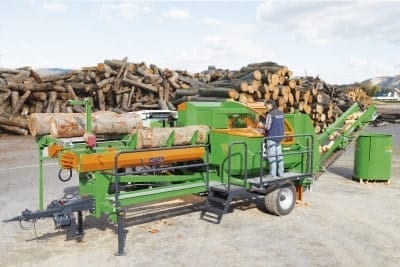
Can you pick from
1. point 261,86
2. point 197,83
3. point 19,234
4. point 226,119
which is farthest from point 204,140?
point 197,83

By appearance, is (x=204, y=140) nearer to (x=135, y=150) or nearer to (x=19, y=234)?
(x=135, y=150)

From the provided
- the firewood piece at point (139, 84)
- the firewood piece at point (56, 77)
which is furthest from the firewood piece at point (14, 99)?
the firewood piece at point (139, 84)

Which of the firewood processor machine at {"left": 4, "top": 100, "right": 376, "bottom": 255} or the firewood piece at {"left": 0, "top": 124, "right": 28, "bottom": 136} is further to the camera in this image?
the firewood piece at {"left": 0, "top": 124, "right": 28, "bottom": 136}

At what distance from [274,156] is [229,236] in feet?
6.04

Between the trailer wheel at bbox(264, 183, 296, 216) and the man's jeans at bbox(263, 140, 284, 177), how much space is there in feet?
1.03

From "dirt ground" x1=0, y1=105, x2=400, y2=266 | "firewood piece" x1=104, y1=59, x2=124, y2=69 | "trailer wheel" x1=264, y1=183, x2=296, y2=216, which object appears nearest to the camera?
"dirt ground" x1=0, y1=105, x2=400, y2=266

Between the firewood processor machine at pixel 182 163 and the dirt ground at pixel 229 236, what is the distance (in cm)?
32

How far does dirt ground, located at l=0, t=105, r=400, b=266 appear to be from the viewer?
6.02 metres

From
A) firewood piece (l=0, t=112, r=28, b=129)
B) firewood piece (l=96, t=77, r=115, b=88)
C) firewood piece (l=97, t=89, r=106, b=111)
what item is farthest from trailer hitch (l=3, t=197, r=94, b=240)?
firewood piece (l=96, t=77, r=115, b=88)

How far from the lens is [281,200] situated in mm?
8312

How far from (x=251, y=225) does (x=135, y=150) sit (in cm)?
244

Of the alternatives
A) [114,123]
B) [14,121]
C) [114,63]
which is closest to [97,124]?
[114,123]

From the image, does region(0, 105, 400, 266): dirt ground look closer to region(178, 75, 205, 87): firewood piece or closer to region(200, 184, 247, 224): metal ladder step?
region(200, 184, 247, 224): metal ladder step

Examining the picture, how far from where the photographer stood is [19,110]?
70.3ft
